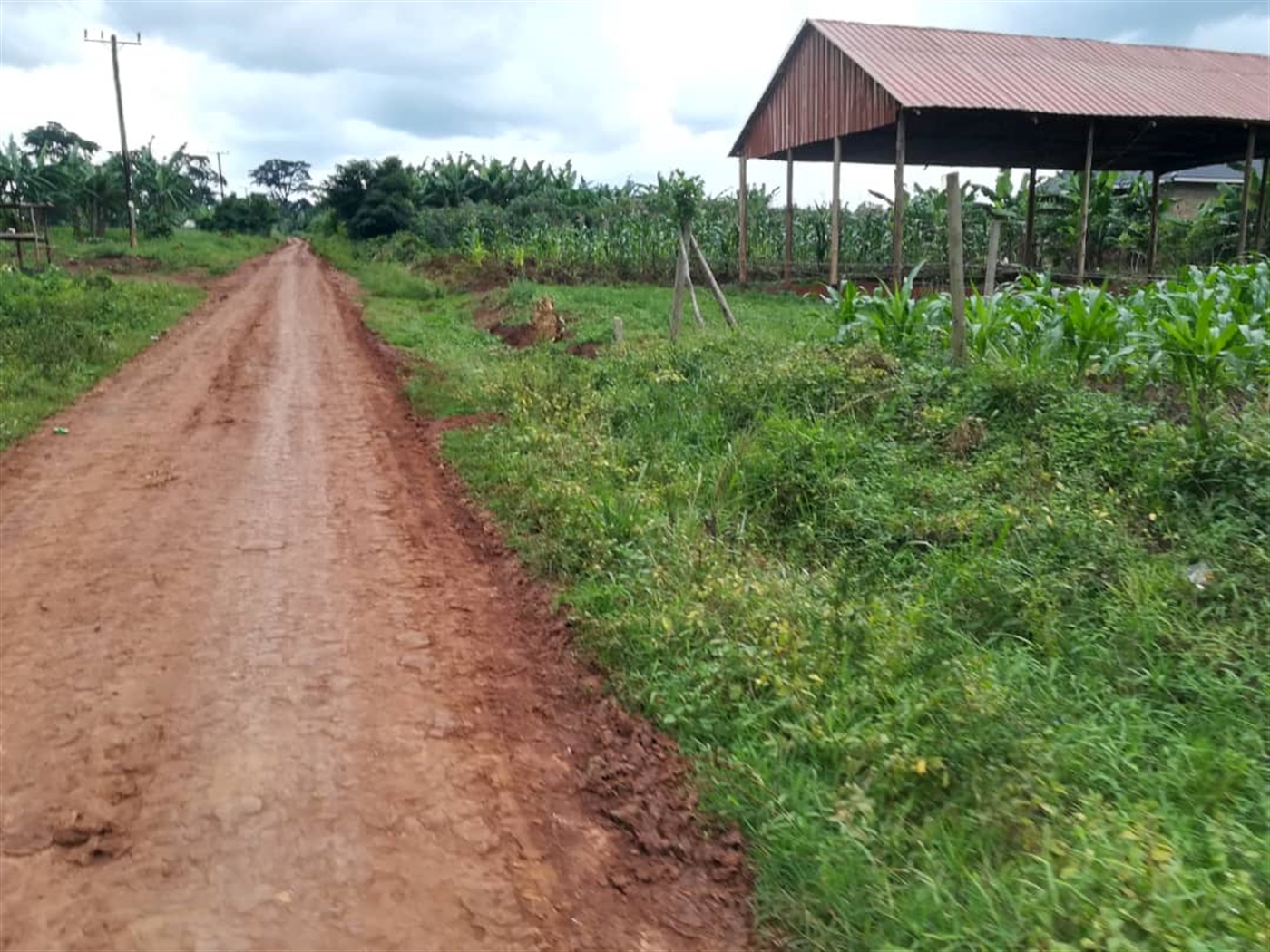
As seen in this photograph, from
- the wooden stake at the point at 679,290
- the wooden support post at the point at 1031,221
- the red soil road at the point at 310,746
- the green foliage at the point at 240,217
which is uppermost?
the green foliage at the point at 240,217

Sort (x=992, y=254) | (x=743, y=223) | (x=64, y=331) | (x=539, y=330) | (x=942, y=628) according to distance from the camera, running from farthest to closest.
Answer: (x=743, y=223) → (x=539, y=330) → (x=64, y=331) → (x=992, y=254) → (x=942, y=628)

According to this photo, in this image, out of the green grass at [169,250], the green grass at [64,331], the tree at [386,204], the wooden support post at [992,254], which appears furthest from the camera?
the tree at [386,204]

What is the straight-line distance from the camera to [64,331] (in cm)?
1384

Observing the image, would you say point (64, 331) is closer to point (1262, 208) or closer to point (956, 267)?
point (956, 267)

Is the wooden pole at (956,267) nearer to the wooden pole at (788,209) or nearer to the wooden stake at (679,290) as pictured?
the wooden stake at (679,290)

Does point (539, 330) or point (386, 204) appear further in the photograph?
point (386, 204)

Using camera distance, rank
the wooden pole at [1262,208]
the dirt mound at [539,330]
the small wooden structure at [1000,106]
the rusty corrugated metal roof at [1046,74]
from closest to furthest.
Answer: the dirt mound at [539,330] < the rusty corrugated metal roof at [1046,74] < the small wooden structure at [1000,106] < the wooden pole at [1262,208]

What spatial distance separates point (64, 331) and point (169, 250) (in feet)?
78.2

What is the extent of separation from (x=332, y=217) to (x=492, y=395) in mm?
42295

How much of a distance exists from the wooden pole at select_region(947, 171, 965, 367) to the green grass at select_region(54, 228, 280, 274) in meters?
28.3

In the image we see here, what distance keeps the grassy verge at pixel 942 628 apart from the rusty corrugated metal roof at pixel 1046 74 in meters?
11.2

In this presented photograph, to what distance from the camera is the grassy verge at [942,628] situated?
2908mm

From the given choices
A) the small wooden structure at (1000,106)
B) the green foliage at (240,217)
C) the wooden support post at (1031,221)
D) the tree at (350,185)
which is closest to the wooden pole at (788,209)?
the small wooden structure at (1000,106)

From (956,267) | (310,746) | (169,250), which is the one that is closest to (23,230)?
(169,250)
